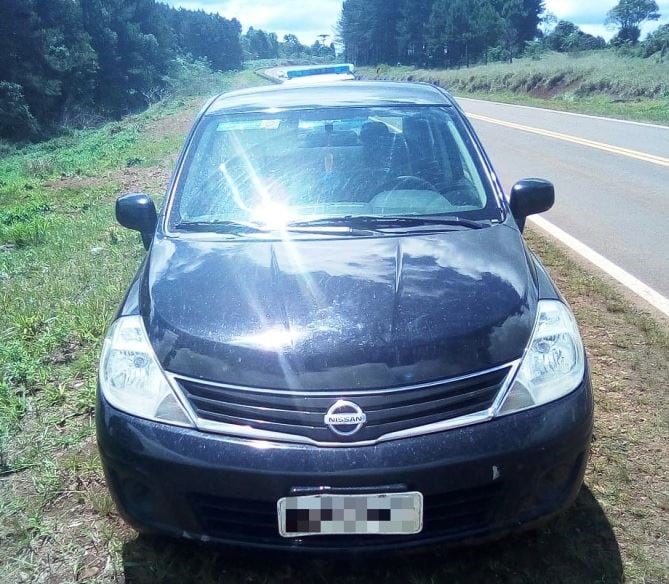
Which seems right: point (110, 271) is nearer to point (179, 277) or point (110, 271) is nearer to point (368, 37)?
point (179, 277)

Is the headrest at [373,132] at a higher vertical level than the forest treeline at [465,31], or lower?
higher

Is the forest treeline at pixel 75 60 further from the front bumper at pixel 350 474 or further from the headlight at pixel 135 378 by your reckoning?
the front bumper at pixel 350 474

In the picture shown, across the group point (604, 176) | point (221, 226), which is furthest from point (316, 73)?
point (221, 226)

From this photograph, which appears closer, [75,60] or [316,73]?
[316,73]

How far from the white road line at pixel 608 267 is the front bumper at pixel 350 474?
2.83 metres

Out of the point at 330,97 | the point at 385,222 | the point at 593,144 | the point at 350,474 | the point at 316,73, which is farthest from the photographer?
the point at 316,73


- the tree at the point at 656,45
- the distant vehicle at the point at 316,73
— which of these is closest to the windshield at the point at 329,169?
the distant vehicle at the point at 316,73

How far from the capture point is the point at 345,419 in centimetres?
206

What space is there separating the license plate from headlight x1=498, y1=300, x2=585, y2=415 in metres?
0.43

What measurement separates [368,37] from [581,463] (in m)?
98.1

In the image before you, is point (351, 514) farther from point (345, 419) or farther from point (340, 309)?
point (340, 309)

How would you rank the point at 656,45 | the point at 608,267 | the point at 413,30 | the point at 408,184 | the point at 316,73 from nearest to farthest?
1. the point at 408,184
2. the point at 608,267
3. the point at 316,73
4. the point at 656,45
5. the point at 413,30

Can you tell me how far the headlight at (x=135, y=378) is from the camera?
86.4 inches

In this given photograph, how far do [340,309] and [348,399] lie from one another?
370mm
